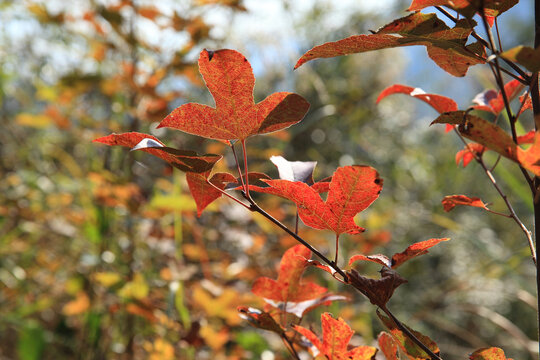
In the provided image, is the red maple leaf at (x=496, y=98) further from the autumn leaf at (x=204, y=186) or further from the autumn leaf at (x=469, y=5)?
the autumn leaf at (x=204, y=186)

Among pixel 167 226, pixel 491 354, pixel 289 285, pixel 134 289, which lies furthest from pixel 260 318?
pixel 167 226

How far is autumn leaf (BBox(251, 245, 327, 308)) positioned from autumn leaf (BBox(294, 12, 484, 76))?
183mm

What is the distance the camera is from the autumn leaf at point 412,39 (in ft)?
0.90

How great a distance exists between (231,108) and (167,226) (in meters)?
1.03

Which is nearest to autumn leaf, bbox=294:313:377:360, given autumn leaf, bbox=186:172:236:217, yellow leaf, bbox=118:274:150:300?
autumn leaf, bbox=186:172:236:217

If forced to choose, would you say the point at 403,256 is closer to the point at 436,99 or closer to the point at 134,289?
the point at 436,99

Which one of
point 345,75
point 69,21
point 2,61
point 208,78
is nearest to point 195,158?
point 208,78

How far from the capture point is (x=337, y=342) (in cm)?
34

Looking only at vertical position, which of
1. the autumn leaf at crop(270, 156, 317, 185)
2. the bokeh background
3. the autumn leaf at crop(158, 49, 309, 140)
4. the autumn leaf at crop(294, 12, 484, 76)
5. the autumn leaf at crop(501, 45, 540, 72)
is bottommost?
the bokeh background

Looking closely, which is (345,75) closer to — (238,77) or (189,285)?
(189,285)

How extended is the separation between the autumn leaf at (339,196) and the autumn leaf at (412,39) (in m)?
0.07

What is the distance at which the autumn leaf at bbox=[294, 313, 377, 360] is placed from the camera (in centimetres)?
33

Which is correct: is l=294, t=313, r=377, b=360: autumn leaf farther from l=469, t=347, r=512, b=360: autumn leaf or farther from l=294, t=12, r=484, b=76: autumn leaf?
l=294, t=12, r=484, b=76: autumn leaf

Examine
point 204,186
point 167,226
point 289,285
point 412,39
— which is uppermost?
point 412,39
